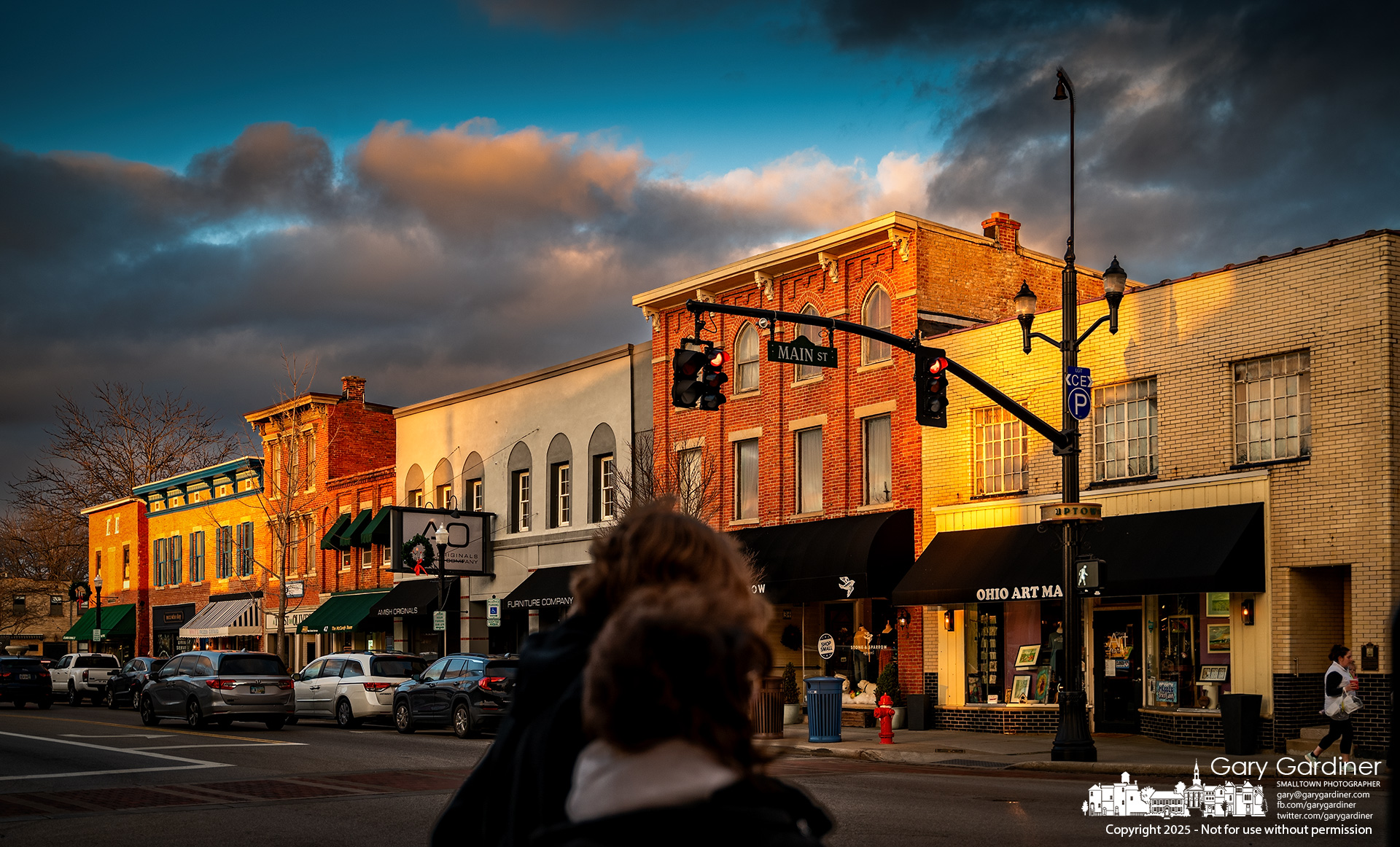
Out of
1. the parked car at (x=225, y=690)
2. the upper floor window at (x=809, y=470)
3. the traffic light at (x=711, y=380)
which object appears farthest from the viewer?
the upper floor window at (x=809, y=470)

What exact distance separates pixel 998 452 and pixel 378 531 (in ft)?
74.5

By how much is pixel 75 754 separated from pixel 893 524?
48.3 ft

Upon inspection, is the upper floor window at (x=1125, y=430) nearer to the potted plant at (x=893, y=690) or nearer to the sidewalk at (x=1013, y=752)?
the sidewalk at (x=1013, y=752)

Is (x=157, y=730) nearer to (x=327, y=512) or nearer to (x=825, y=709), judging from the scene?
(x=825, y=709)

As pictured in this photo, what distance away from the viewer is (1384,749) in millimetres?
18734

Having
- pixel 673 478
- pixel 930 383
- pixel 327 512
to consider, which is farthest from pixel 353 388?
pixel 930 383

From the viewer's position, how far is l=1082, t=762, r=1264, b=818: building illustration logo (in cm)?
1282

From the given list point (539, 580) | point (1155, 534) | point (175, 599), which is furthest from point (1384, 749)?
point (175, 599)

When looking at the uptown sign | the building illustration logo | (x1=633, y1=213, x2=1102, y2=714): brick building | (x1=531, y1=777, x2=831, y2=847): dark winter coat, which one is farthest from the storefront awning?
(x1=531, y1=777, x2=831, y2=847): dark winter coat

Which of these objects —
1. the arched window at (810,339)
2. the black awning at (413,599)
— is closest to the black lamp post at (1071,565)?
the arched window at (810,339)

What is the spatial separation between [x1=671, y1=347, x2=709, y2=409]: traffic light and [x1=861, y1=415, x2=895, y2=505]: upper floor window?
10435 millimetres

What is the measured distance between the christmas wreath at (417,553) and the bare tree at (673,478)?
6401 millimetres

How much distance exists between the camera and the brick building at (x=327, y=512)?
4347 cm

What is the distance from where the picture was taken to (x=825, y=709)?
21.9 m
